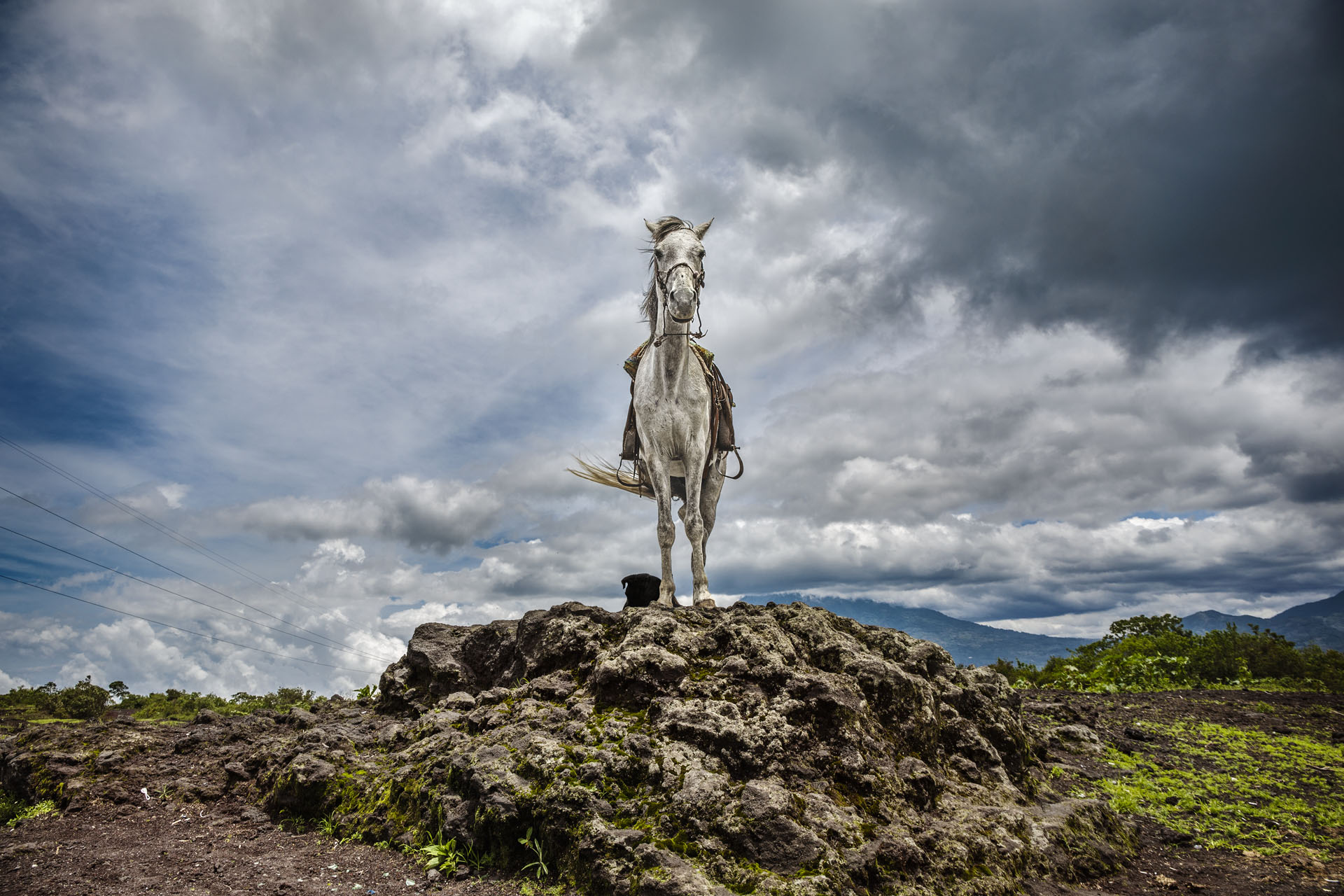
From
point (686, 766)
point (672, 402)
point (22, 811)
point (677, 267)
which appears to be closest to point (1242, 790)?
point (686, 766)

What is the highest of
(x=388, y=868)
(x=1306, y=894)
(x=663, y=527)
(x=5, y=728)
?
(x=663, y=527)

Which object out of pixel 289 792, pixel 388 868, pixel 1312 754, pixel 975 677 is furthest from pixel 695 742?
pixel 1312 754

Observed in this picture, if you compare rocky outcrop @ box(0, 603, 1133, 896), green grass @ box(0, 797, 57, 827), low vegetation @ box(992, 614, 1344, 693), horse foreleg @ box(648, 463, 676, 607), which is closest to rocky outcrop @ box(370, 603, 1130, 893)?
rocky outcrop @ box(0, 603, 1133, 896)

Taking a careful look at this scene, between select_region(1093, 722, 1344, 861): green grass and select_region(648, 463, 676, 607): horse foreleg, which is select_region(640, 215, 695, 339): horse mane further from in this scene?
select_region(1093, 722, 1344, 861): green grass

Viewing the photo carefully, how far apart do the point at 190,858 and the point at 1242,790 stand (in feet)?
34.2

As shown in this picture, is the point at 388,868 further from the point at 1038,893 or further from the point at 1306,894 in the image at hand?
the point at 1306,894

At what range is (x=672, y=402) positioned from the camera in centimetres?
1020

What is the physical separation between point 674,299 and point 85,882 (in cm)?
823

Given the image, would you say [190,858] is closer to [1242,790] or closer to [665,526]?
[665,526]

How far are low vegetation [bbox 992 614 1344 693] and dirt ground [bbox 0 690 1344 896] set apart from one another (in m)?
5.72

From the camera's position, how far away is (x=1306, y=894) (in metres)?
5.00

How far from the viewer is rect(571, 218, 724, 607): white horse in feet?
31.6

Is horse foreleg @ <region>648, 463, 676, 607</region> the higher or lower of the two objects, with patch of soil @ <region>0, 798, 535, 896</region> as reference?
higher

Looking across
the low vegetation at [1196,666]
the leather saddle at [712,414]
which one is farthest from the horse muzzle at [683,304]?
the low vegetation at [1196,666]
